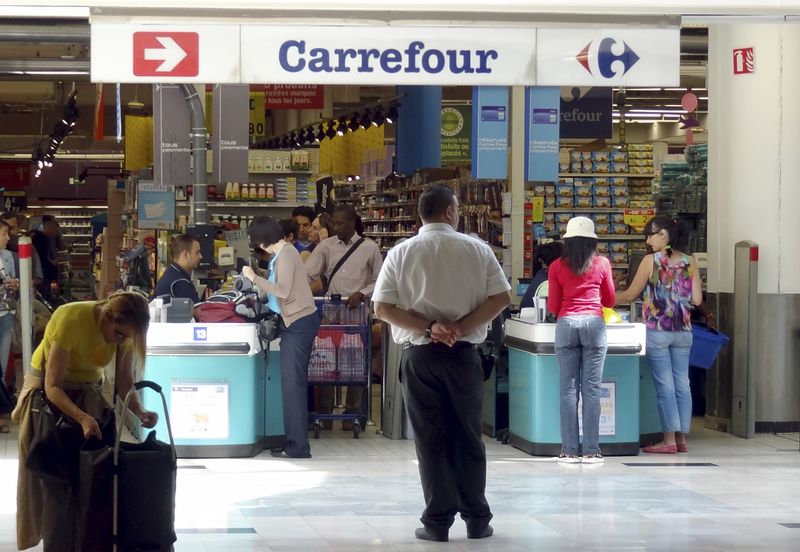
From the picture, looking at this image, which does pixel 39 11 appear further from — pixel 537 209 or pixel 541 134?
pixel 537 209

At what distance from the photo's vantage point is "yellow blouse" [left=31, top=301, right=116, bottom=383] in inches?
207

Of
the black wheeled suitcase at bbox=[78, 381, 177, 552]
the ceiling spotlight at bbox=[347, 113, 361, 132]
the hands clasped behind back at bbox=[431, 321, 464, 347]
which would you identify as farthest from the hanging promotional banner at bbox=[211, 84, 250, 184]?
the black wheeled suitcase at bbox=[78, 381, 177, 552]

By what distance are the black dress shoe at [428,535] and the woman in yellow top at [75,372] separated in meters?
1.60

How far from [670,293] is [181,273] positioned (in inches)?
131

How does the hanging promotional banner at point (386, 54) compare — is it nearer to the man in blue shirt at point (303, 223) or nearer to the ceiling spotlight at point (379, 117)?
the man in blue shirt at point (303, 223)

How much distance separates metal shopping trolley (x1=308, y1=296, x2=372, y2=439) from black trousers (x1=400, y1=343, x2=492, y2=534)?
11.9 feet

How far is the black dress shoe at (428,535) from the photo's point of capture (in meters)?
6.26

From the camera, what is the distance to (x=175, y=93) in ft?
38.2

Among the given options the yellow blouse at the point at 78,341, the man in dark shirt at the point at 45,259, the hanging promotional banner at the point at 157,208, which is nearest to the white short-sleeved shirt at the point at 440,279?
the yellow blouse at the point at 78,341

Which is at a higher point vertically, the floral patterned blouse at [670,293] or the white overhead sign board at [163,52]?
the white overhead sign board at [163,52]

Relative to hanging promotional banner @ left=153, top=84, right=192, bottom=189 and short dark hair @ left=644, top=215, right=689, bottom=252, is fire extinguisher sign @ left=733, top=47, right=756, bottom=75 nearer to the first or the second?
short dark hair @ left=644, top=215, right=689, bottom=252

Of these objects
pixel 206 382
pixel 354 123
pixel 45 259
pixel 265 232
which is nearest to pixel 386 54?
pixel 265 232

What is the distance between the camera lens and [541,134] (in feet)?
37.4

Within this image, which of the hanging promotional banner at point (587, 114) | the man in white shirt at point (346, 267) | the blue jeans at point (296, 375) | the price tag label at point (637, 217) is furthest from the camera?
the hanging promotional banner at point (587, 114)
